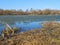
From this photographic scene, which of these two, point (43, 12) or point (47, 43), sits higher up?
point (47, 43)

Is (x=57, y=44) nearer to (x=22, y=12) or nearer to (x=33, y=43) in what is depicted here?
(x=33, y=43)

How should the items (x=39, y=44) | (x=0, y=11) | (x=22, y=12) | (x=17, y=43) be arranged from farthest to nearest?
(x=22, y=12) < (x=0, y=11) < (x=17, y=43) < (x=39, y=44)

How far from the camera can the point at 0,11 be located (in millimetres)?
89938

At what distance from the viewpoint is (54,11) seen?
105125 millimetres

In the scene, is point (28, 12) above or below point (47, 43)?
below

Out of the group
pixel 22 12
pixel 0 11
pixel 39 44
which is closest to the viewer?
pixel 39 44

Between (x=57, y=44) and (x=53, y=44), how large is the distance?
22 cm

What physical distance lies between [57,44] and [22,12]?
90278 mm

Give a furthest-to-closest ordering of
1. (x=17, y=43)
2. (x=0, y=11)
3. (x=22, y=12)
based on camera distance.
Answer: (x=22, y=12)
(x=0, y=11)
(x=17, y=43)

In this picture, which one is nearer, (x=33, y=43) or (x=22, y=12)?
(x=33, y=43)

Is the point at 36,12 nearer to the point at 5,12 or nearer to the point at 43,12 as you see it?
the point at 43,12

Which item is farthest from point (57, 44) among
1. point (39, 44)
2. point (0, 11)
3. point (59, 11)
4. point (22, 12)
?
point (59, 11)

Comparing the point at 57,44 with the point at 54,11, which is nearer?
the point at 57,44

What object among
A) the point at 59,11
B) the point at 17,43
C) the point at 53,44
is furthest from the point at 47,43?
the point at 59,11
